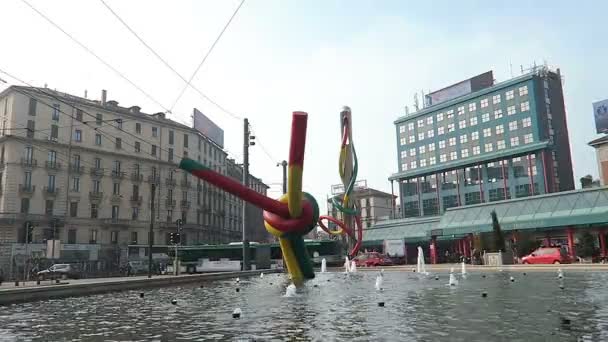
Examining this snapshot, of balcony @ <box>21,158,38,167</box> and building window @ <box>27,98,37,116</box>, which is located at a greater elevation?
building window @ <box>27,98,37,116</box>

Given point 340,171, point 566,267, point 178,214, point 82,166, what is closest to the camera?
point 566,267

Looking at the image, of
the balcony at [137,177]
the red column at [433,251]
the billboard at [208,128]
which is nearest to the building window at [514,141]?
the red column at [433,251]

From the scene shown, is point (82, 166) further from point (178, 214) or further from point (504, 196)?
point (504, 196)

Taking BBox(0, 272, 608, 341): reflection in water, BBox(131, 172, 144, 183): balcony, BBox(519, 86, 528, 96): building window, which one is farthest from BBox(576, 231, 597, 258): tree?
BBox(131, 172, 144, 183): balcony

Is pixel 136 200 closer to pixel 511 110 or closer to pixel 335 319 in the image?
pixel 511 110

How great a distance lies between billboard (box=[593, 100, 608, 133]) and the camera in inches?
2697

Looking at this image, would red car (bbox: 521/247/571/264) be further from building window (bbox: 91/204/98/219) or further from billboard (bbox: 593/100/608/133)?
building window (bbox: 91/204/98/219)

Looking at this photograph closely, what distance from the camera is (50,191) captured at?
65.6 meters

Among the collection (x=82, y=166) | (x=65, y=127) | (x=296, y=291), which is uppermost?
(x=65, y=127)

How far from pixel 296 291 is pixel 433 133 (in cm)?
8401

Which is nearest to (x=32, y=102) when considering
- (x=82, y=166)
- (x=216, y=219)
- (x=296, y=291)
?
(x=82, y=166)

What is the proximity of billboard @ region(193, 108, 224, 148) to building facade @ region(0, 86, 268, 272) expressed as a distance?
4.69 feet

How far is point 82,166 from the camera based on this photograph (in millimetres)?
70500

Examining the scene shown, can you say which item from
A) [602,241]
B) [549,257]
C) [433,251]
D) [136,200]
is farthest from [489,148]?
[136,200]
